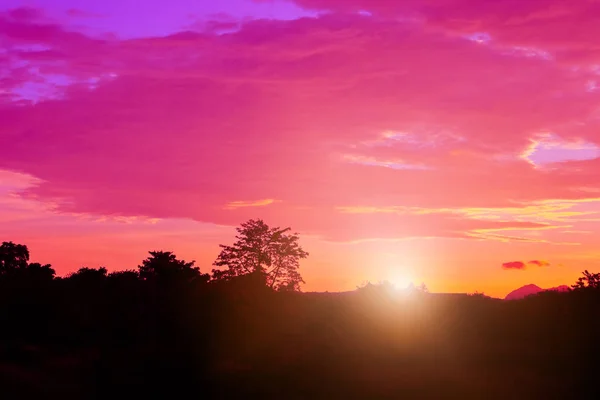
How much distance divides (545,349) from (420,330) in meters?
5.06

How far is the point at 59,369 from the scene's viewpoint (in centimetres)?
2681

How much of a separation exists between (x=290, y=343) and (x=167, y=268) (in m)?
36.7

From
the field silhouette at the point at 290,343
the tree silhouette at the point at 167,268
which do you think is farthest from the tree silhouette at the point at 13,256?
the field silhouette at the point at 290,343

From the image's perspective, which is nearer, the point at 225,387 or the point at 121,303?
the point at 225,387

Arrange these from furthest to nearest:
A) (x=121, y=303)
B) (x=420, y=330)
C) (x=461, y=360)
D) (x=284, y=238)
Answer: (x=284, y=238) < (x=121, y=303) < (x=420, y=330) < (x=461, y=360)

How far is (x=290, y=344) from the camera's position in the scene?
2997cm

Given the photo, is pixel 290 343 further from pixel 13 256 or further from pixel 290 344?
pixel 13 256

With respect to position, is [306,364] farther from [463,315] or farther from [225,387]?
[463,315]

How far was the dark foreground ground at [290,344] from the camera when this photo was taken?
25.3 m

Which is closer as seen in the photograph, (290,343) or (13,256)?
(290,343)

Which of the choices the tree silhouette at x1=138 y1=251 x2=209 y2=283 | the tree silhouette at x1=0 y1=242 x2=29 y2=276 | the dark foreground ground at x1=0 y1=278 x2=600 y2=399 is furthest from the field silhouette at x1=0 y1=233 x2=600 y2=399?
the tree silhouette at x1=0 y1=242 x2=29 y2=276

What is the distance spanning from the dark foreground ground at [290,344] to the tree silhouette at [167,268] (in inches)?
798

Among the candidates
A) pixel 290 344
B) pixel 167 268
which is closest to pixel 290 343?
pixel 290 344

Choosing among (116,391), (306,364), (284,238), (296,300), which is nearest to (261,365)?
(306,364)
